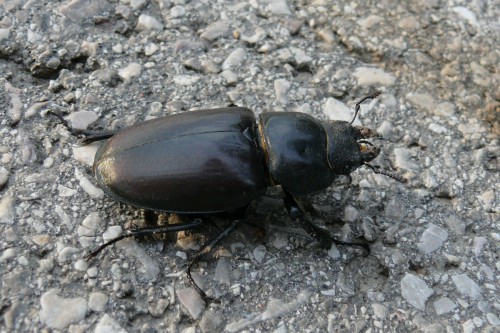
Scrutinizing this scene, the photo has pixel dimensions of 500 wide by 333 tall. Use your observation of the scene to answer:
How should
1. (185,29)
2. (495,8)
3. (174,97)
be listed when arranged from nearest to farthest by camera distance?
(174,97) < (185,29) < (495,8)

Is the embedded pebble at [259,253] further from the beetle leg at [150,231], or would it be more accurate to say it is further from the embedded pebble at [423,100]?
the embedded pebble at [423,100]

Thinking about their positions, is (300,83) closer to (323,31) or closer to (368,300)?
(323,31)

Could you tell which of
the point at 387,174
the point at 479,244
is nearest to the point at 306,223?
the point at 387,174

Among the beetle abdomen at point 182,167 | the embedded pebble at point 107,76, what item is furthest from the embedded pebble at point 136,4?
the beetle abdomen at point 182,167

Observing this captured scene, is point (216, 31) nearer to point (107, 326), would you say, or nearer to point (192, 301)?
point (192, 301)

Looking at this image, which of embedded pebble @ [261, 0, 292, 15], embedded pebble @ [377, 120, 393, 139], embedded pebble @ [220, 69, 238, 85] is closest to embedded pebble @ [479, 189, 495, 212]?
embedded pebble @ [377, 120, 393, 139]

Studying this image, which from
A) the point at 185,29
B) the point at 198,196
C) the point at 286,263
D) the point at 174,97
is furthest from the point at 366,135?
the point at 185,29

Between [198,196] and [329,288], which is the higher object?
[198,196]
